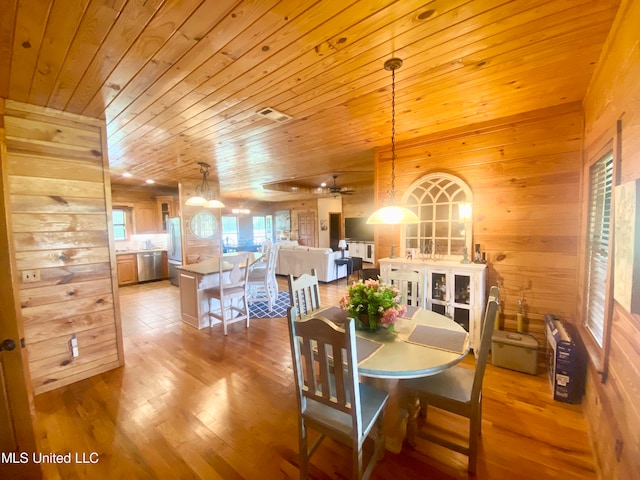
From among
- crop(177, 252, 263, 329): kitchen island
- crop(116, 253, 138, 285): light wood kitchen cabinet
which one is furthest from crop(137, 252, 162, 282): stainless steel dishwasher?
crop(177, 252, 263, 329): kitchen island

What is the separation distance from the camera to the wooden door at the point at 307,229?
10.2 metres

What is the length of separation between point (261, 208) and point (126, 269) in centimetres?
581

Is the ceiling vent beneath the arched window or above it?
above

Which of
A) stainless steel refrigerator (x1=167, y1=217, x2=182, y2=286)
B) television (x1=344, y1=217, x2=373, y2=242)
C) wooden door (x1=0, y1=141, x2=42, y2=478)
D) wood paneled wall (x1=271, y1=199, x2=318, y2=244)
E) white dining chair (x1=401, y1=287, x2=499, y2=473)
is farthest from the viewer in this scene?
wood paneled wall (x1=271, y1=199, x2=318, y2=244)

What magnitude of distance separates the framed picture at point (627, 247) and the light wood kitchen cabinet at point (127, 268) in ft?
26.2

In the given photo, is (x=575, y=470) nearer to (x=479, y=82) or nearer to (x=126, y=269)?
(x=479, y=82)

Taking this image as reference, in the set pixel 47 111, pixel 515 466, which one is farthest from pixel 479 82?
pixel 47 111

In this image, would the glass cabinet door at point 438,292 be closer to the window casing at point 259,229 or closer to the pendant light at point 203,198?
the pendant light at point 203,198

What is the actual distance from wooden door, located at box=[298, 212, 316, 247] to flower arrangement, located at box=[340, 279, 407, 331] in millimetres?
8283

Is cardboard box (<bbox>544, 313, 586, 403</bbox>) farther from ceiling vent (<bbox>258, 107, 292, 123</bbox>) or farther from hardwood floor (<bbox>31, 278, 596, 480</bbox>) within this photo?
ceiling vent (<bbox>258, 107, 292, 123</bbox>)

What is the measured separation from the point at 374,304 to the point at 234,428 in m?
1.37

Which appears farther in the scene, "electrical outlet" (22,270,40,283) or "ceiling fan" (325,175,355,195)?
"ceiling fan" (325,175,355,195)

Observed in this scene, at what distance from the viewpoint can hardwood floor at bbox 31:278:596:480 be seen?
1.63 meters

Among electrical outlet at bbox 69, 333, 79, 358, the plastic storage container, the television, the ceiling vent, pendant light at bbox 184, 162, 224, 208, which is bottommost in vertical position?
the plastic storage container
